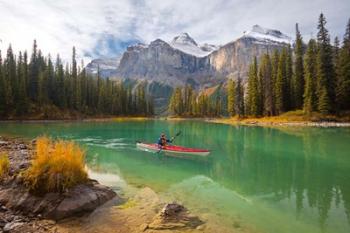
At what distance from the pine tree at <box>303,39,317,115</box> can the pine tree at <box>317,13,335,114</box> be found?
5.98 ft

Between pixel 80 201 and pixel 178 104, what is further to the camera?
pixel 178 104

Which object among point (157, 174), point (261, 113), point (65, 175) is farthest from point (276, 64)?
point (65, 175)

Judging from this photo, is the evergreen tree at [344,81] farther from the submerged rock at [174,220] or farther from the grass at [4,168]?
the grass at [4,168]

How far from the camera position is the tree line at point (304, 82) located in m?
65.8

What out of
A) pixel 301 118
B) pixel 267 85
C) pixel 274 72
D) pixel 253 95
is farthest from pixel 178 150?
pixel 267 85

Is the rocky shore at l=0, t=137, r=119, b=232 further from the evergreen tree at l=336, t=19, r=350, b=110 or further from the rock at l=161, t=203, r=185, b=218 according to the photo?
the evergreen tree at l=336, t=19, r=350, b=110

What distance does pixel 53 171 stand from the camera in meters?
11.8

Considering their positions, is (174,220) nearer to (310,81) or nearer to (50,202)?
(50,202)

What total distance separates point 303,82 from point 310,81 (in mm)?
9899

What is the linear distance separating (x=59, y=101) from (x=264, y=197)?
97700 millimetres

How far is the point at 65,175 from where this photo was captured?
1198cm

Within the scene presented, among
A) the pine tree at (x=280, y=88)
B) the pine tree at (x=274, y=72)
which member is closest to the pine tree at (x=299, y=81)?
the pine tree at (x=280, y=88)

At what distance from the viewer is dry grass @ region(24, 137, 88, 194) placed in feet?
37.8

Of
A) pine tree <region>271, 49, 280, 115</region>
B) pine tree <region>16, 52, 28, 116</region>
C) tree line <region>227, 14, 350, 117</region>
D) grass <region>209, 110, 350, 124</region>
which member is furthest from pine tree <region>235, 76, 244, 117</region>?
pine tree <region>16, 52, 28, 116</region>
